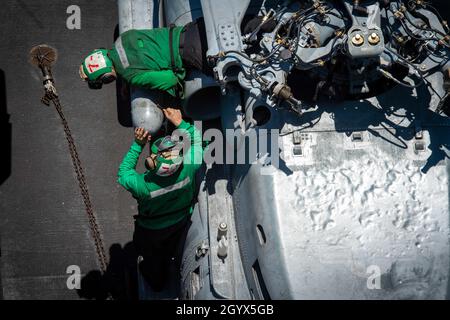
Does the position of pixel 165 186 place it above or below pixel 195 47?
below

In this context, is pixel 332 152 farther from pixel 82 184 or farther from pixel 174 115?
pixel 82 184

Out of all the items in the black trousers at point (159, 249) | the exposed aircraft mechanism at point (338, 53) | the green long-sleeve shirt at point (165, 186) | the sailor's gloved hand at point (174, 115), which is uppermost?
the exposed aircraft mechanism at point (338, 53)

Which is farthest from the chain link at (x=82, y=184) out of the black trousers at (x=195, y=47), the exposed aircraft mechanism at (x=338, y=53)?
the exposed aircraft mechanism at (x=338, y=53)

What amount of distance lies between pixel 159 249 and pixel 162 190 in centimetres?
101

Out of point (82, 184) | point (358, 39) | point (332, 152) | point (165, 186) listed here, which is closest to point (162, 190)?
point (165, 186)

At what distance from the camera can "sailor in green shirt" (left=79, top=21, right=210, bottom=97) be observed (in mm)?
9094

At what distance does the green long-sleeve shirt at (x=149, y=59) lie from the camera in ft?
29.9

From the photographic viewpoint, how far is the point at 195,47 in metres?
9.03

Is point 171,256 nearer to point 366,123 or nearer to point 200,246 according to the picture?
point 200,246

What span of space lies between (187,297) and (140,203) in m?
1.29

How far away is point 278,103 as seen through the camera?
8164mm

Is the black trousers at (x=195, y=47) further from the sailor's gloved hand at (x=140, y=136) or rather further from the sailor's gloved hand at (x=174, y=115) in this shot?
the sailor's gloved hand at (x=140, y=136)

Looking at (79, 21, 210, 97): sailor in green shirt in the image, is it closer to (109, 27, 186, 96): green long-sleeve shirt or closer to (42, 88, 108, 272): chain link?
(109, 27, 186, 96): green long-sleeve shirt

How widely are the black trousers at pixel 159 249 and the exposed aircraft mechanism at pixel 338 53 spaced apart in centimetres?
219
